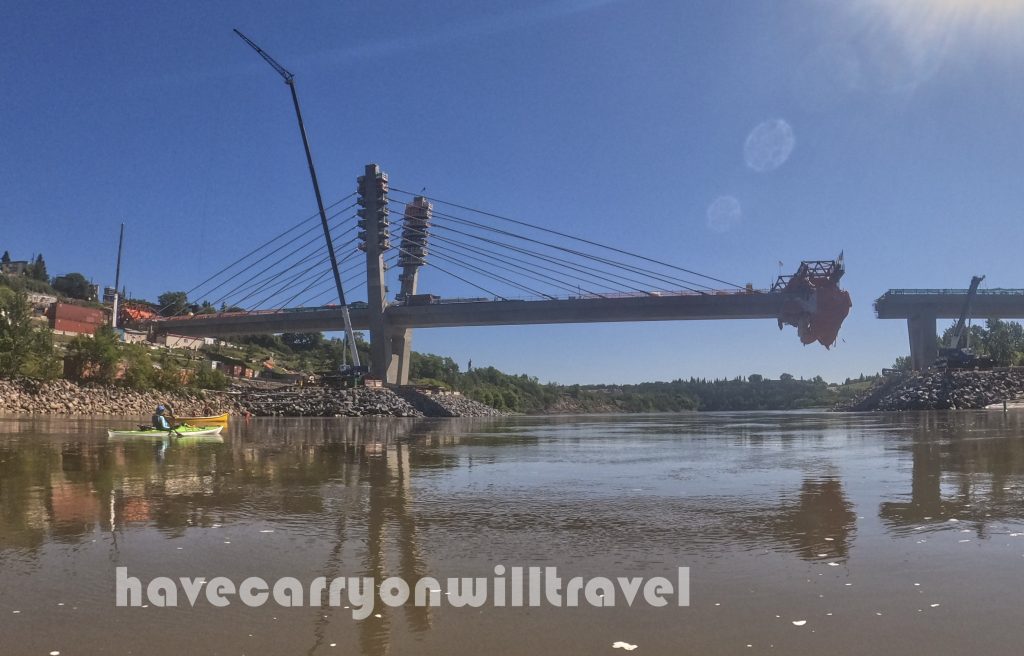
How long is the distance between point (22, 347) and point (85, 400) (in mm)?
6580

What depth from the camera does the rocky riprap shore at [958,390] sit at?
7375 cm

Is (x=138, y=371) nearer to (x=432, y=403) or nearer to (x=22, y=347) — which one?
(x=22, y=347)

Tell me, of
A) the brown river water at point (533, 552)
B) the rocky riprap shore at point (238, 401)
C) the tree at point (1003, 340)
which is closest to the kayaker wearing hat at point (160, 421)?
the brown river water at point (533, 552)


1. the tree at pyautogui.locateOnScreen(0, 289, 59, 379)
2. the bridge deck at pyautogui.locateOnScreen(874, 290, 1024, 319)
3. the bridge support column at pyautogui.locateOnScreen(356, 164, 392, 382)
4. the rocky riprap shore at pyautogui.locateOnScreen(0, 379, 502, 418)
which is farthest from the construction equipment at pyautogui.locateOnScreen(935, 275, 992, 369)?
the tree at pyautogui.locateOnScreen(0, 289, 59, 379)

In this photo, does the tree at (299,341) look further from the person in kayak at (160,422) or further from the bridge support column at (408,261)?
the person in kayak at (160,422)

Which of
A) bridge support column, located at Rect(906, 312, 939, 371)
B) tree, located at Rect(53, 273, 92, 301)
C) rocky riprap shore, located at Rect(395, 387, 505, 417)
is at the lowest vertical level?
rocky riprap shore, located at Rect(395, 387, 505, 417)

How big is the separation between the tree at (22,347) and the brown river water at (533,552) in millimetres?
46232

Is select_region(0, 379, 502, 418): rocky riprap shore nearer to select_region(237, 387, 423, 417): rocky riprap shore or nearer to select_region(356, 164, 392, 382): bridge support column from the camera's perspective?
select_region(237, 387, 423, 417): rocky riprap shore

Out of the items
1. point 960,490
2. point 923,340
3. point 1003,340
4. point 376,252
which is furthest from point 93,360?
point 1003,340

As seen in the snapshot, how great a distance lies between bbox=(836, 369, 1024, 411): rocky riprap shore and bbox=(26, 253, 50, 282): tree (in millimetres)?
174972

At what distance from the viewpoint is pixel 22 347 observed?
5469cm

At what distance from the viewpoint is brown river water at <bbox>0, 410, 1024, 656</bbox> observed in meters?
4.93

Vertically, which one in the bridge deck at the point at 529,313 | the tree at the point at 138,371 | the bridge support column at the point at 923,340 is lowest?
the tree at the point at 138,371

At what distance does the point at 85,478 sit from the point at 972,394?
84.7m
